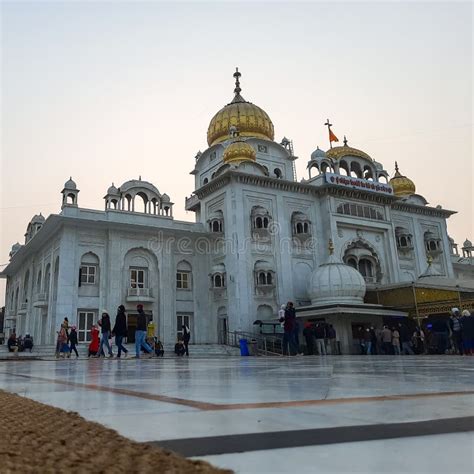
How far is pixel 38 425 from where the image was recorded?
1578mm

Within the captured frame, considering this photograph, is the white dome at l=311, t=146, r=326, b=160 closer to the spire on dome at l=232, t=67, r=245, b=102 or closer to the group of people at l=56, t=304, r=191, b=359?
the spire on dome at l=232, t=67, r=245, b=102

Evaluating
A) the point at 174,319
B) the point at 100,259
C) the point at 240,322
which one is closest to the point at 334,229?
the point at 240,322

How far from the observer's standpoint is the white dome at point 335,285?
22.5 metres

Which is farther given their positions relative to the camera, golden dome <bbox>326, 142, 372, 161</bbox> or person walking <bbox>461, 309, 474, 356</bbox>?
golden dome <bbox>326, 142, 372, 161</bbox>

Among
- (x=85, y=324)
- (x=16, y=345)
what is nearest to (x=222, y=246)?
(x=85, y=324)

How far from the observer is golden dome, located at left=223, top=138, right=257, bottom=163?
27.2 m

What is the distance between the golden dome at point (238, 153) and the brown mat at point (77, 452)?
25887mm

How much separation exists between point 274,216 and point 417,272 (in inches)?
442

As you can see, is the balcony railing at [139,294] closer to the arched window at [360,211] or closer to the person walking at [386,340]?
the person walking at [386,340]

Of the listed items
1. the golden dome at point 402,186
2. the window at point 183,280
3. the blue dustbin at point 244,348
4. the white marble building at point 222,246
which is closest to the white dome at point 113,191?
the white marble building at point 222,246

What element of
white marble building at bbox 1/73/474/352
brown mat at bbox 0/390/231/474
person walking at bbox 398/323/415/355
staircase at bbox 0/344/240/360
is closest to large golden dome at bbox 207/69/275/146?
white marble building at bbox 1/73/474/352

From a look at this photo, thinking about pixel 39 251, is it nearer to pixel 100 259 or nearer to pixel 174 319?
pixel 100 259

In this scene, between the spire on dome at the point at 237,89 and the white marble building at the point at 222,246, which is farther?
the spire on dome at the point at 237,89

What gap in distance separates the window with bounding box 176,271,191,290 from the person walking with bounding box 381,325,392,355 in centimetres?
1084
